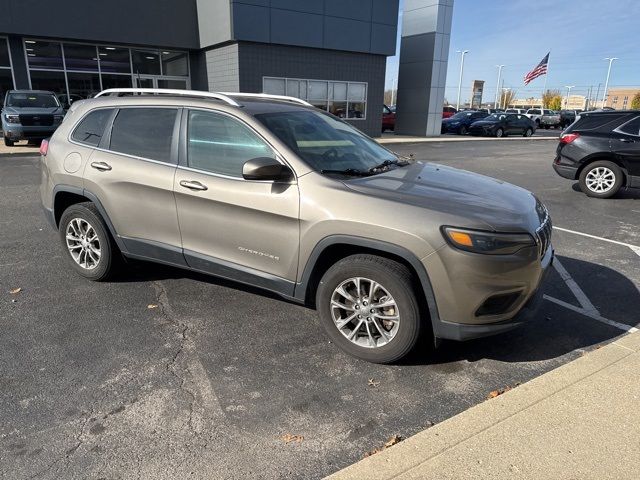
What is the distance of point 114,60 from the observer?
21.9 m

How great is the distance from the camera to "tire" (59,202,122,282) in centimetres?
444

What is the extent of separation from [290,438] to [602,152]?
29.3 feet

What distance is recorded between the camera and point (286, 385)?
3.10 meters

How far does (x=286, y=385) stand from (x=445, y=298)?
3.79 feet

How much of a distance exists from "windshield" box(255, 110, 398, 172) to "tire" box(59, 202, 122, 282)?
6.22ft

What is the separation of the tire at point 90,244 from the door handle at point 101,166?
38cm

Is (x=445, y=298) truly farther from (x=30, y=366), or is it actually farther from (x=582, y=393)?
(x=30, y=366)

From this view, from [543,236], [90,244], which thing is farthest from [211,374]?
[543,236]

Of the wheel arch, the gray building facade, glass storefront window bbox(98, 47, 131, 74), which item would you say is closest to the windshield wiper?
the wheel arch

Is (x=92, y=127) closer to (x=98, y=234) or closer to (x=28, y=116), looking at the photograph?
(x=98, y=234)

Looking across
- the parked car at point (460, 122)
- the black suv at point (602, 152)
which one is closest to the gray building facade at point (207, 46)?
the parked car at point (460, 122)

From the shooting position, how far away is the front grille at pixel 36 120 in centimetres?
1548

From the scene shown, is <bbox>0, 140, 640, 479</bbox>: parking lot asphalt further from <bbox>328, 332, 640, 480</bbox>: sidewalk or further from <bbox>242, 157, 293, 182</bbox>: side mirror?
<bbox>242, 157, 293, 182</bbox>: side mirror

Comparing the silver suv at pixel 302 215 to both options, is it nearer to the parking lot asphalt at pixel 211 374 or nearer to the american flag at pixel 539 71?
the parking lot asphalt at pixel 211 374
